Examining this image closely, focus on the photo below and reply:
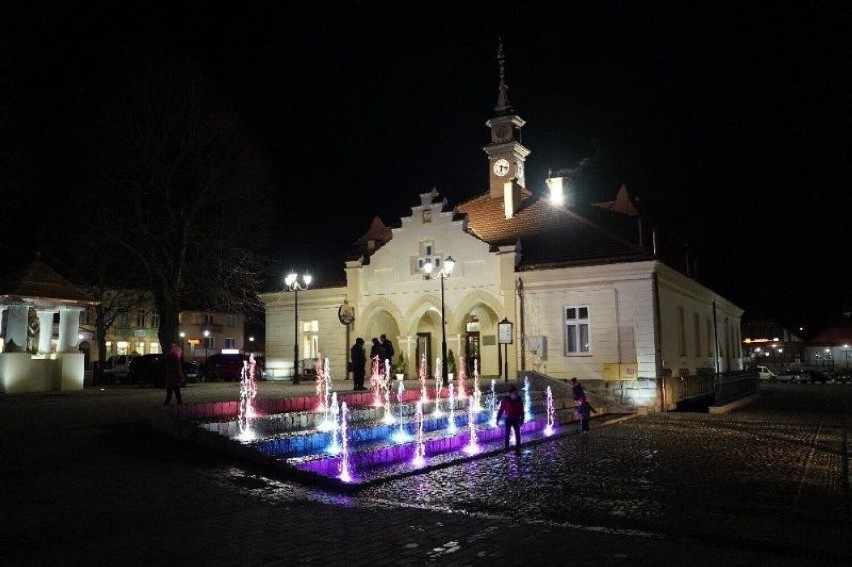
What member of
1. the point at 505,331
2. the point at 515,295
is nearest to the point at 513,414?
the point at 505,331

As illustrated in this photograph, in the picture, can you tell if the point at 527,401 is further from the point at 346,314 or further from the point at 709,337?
the point at 709,337

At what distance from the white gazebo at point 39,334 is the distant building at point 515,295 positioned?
8.76 meters

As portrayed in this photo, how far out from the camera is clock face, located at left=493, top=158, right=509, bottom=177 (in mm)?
34812

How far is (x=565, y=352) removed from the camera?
27.4 m

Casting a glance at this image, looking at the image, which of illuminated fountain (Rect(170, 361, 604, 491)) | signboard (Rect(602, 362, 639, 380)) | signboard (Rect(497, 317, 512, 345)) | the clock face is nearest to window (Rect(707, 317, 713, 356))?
signboard (Rect(602, 362, 639, 380))

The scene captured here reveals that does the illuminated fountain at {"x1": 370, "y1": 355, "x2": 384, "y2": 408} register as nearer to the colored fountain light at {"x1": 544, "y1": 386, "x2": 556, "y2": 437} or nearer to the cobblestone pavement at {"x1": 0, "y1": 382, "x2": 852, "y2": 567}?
the colored fountain light at {"x1": 544, "y1": 386, "x2": 556, "y2": 437}

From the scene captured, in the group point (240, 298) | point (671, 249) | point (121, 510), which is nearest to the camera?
point (121, 510)

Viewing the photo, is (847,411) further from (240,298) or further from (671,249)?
(240,298)

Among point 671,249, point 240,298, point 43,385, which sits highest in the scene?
point 671,249

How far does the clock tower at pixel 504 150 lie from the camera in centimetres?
3481

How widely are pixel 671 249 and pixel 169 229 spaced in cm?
2432

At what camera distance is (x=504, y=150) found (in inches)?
1377

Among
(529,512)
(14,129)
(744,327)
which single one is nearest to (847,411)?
(529,512)

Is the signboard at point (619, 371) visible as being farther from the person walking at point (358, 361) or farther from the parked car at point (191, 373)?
the parked car at point (191, 373)
